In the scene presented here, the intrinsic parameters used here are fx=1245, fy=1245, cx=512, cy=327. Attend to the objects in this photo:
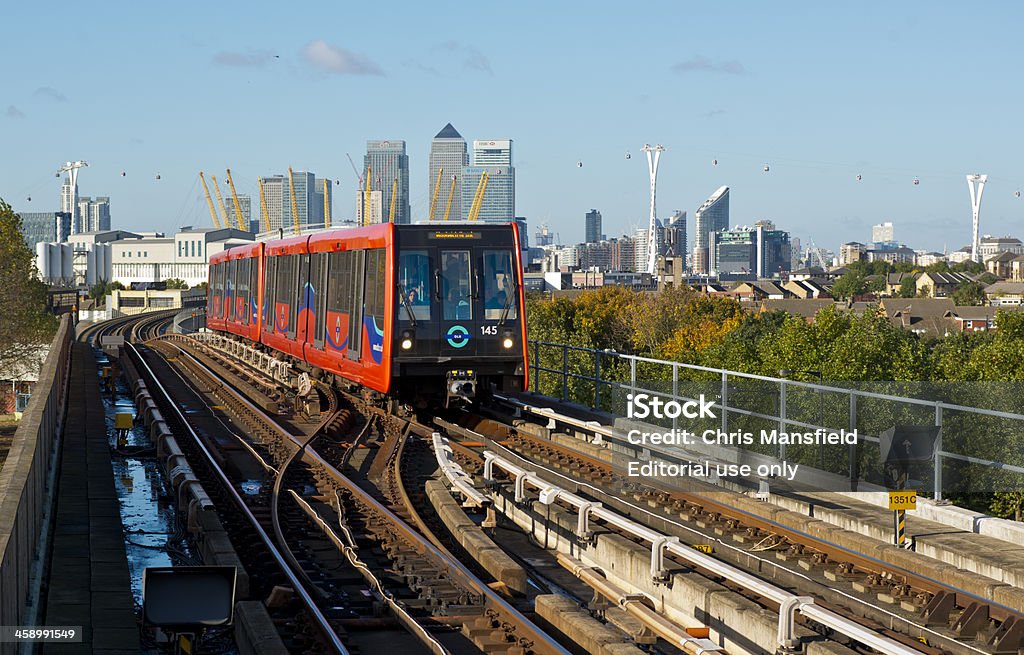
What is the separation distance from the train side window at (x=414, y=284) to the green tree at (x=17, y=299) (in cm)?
4724

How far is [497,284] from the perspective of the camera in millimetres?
19109

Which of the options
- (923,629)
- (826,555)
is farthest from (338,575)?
(923,629)

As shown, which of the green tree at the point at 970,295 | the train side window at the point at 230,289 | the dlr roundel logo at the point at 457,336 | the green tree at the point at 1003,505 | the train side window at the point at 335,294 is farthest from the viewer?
the green tree at the point at 970,295

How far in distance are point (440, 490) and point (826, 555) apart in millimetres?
4819

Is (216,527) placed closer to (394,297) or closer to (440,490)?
(440,490)

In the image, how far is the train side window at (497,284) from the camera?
750 inches

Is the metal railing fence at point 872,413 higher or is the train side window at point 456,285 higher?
the train side window at point 456,285

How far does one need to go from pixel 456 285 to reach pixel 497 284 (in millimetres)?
642

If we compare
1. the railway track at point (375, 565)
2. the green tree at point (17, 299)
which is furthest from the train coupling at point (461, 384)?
the green tree at point (17, 299)

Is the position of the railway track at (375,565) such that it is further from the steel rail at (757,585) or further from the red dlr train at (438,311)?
the red dlr train at (438,311)

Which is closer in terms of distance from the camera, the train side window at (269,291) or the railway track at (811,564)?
the railway track at (811,564)

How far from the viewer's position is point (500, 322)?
19062mm

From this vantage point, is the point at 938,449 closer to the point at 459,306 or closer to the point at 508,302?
the point at 508,302

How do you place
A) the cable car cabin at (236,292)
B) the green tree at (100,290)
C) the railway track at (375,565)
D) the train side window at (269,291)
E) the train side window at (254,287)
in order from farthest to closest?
the green tree at (100,290), the cable car cabin at (236,292), the train side window at (254,287), the train side window at (269,291), the railway track at (375,565)
